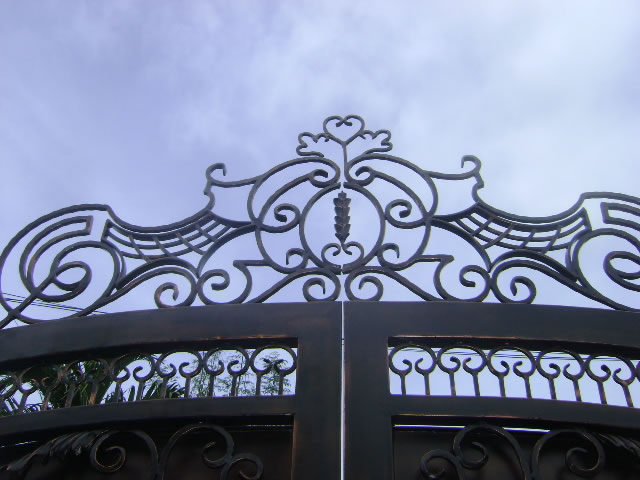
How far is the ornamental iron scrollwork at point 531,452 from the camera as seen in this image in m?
1.66

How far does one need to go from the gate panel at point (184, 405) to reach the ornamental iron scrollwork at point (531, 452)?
1.03ft

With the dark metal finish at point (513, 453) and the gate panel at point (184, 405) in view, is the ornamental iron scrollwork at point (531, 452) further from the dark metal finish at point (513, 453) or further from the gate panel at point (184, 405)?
the gate panel at point (184, 405)

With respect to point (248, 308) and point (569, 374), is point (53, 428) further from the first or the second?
point (569, 374)

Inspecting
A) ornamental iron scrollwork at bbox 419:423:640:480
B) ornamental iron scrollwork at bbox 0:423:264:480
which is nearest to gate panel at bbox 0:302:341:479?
ornamental iron scrollwork at bbox 0:423:264:480

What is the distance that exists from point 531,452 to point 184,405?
3.35ft

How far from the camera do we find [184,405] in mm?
1795

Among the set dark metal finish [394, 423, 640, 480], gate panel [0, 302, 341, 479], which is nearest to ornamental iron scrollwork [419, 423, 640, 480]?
dark metal finish [394, 423, 640, 480]

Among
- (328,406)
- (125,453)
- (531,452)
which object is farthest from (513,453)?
(125,453)

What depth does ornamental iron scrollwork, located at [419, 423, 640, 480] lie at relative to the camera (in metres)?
1.66

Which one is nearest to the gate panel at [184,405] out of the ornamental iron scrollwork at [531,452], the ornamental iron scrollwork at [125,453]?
the ornamental iron scrollwork at [125,453]

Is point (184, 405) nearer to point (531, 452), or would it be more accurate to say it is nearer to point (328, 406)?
point (328, 406)

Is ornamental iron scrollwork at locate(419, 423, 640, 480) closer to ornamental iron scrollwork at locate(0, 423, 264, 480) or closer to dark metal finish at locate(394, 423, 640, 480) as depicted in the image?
dark metal finish at locate(394, 423, 640, 480)

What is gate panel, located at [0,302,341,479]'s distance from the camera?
1.74 metres

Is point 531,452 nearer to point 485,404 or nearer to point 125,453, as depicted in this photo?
point 485,404
